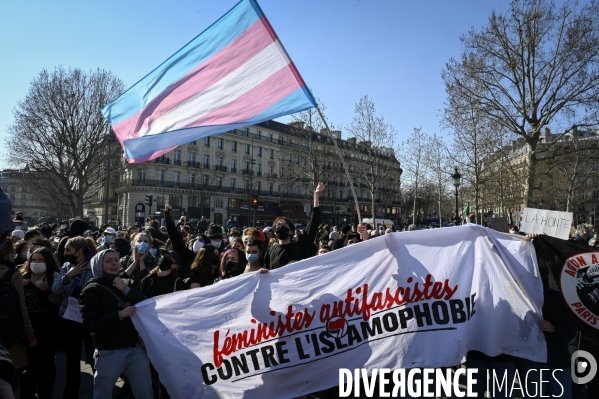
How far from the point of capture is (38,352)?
448cm

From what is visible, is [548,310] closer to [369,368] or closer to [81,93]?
[369,368]

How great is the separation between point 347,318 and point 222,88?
3.04 meters

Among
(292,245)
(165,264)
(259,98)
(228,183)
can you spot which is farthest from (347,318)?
(228,183)

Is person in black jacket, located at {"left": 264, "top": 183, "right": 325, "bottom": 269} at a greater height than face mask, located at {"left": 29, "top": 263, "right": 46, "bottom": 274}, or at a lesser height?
greater

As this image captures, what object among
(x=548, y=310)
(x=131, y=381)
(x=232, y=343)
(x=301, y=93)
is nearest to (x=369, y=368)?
(x=232, y=343)

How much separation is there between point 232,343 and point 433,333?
1762mm

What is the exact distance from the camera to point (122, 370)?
3787mm

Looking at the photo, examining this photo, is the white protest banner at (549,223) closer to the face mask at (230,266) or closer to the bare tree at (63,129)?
the face mask at (230,266)

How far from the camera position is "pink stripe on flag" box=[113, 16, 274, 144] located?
520 cm

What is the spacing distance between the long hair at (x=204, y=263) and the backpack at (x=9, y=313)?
183 centimetres

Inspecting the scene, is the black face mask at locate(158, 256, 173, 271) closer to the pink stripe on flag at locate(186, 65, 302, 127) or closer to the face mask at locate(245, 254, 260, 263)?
the face mask at locate(245, 254, 260, 263)

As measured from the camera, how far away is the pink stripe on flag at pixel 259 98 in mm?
5168

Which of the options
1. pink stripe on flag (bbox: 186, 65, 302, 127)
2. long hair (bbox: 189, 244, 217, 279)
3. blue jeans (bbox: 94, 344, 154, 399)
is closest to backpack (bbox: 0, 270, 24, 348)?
blue jeans (bbox: 94, 344, 154, 399)

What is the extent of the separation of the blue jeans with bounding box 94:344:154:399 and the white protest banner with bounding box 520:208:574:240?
5.06m
